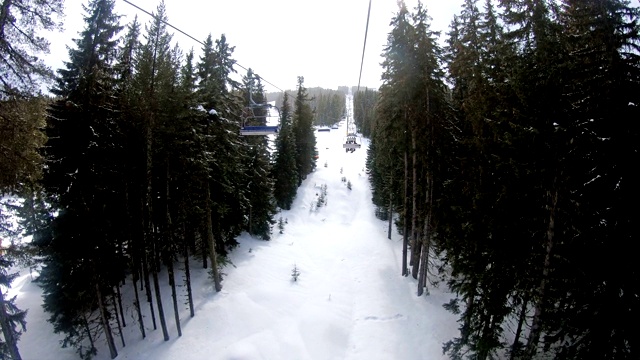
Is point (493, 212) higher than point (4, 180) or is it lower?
lower

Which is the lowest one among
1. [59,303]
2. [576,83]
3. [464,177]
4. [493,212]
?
[59,303]

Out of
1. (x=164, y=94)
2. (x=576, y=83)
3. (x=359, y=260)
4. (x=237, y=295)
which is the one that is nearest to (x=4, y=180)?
(x=164, y=94)

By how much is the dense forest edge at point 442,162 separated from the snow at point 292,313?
969 mm

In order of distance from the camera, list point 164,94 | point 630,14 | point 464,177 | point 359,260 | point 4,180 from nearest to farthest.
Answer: point 630,14, point 4,180, point 464,177, point 164,94, point 359,260

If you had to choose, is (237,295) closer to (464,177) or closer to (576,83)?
(464,177)

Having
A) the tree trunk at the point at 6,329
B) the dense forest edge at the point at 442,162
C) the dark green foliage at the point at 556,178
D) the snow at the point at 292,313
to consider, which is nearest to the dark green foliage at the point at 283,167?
the snow at the point at 292,313

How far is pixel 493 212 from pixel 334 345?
33.4 feet

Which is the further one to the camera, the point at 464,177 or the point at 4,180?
the point at 464,177

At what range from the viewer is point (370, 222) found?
1471 inches

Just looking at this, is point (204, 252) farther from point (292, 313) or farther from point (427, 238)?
point (427, 238)

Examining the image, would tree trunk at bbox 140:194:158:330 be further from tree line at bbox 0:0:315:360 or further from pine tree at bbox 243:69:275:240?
pine tree at bbox 243:69:275:240

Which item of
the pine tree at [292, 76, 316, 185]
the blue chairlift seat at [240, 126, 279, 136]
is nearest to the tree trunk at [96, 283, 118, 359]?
the blue chairlift seat at [240, 126, 279, 136]

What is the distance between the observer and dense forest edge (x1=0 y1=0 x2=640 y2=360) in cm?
706

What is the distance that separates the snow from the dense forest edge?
0.97m
